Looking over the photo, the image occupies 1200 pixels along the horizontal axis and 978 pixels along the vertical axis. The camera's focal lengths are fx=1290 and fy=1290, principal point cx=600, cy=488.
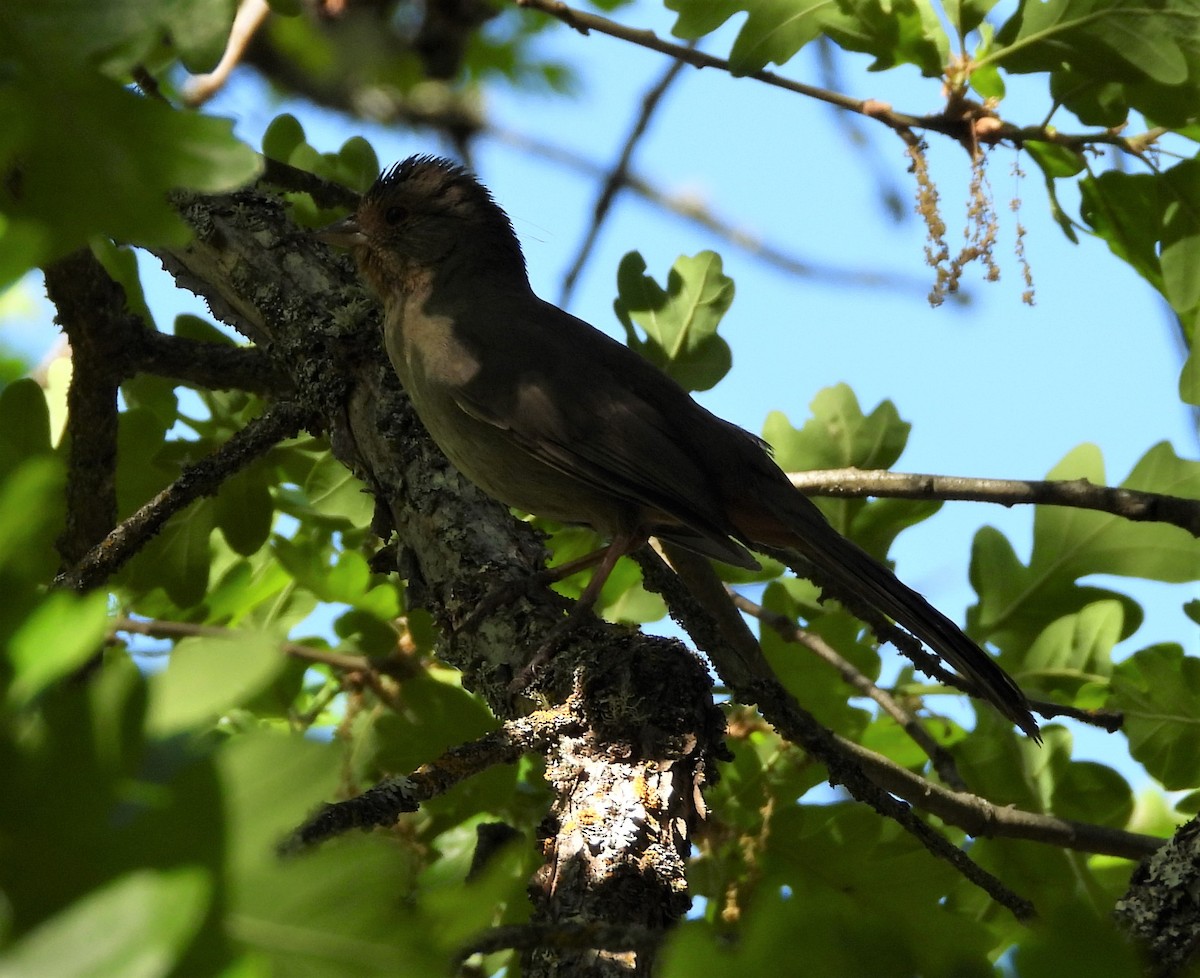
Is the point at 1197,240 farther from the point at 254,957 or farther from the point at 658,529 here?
the point at 254,957

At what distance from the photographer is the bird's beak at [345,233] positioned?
463 centimetres

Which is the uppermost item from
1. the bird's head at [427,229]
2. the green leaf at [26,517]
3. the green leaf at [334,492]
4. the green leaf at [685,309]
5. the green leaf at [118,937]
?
the bird's head at [427,229]

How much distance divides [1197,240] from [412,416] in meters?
2.42

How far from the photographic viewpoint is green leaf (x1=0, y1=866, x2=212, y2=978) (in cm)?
76

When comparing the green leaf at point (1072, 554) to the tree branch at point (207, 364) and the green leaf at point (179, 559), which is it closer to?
the tree branch at point (207, 364)

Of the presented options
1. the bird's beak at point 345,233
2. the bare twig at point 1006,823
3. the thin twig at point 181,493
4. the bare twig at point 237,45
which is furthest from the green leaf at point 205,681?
the bare twig at point 237,45

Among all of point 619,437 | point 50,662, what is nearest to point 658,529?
point 619,437

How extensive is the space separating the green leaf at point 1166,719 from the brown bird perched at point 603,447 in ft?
1.19

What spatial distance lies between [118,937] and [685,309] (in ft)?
12.0

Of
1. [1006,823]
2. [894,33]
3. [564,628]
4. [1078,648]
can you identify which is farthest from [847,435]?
[564,628]

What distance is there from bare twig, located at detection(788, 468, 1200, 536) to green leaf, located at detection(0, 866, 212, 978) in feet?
9.94

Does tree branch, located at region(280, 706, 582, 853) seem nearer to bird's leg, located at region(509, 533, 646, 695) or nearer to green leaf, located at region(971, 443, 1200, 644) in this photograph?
bird's leg, located at region(509, 533, 646, 695)

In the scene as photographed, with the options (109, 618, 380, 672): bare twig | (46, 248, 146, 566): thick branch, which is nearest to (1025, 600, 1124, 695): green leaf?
(109, 618, 380, 672): bare twig

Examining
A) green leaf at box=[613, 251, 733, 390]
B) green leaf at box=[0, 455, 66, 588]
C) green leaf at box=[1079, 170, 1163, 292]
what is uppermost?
green leaf at box=[1079, 170, 1163, 292]
